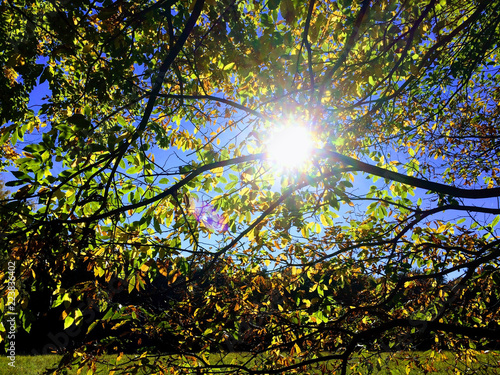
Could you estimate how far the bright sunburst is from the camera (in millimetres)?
3017

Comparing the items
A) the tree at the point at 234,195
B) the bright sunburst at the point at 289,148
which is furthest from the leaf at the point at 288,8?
the bright sunburst at the point at 289,148

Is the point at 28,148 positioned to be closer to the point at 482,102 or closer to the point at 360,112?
the point at 360,112

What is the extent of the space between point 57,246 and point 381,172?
290cm

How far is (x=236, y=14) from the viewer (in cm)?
330

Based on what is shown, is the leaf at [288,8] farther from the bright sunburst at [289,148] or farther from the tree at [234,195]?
the bright sunburst at [289,148]

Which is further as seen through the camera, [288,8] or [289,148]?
[289,148]

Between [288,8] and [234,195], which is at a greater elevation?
[288,8]

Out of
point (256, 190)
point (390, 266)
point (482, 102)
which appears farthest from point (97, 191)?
point (482, 102)

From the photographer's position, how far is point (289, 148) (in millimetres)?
3189

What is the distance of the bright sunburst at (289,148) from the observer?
9.90ft

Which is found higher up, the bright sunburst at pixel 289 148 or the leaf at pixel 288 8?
the leaf at pixel 288 8

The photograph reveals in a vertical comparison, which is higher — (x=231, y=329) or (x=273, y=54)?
(x=273, y=54)

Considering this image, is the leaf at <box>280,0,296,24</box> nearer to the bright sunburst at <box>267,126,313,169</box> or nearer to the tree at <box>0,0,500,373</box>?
the tree at <box>0,0,500,373</box>

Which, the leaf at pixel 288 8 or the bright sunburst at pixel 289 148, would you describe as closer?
the leaf at pixel 288 8
